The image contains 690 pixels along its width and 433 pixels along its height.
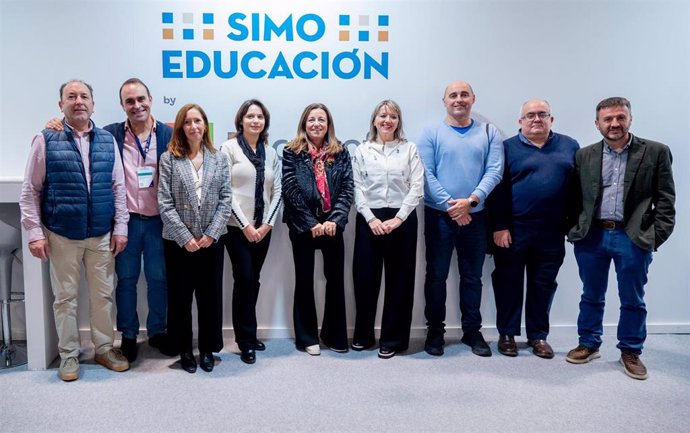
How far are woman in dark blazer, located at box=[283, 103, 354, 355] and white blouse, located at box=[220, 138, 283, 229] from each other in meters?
0.09

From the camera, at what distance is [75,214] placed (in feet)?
9.13

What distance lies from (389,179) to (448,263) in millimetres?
694

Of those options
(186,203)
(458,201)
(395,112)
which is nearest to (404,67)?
(395,112)

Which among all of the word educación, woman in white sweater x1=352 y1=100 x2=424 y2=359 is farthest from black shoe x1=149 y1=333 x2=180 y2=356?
the word educación

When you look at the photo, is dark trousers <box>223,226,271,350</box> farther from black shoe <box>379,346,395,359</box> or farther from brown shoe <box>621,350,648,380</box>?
brown shoe <box>621,350,648,380</box>

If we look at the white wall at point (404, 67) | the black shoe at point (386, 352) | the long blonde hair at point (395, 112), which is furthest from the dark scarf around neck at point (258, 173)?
the black shoe at point (386, 352)

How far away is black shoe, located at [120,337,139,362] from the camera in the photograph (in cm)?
314

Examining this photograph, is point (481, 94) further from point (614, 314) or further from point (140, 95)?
point (140, 95)

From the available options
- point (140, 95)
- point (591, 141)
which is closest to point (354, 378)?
point (140, 95)

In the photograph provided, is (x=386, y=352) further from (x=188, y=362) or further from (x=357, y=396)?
(x=188, y=362)

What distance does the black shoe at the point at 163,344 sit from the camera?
3.12 m

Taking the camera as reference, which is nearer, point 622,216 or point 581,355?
point 622,216

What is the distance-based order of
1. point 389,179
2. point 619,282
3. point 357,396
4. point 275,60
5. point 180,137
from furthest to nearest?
1. point 275,60
2. point 389,179
3. point 619,282
4. point 180,137
5. point 357,396

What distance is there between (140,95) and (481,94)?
7.38 ft
